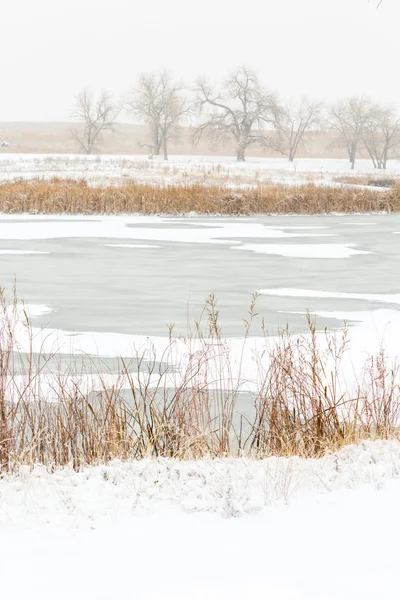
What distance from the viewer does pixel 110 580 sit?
391 cm

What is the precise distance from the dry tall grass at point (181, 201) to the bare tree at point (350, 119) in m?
60.9

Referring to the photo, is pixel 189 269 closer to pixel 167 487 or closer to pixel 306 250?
pixel 306 250

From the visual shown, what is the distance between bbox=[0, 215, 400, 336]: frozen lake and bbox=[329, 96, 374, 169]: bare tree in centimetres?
6947

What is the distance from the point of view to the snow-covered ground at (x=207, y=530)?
3879mm

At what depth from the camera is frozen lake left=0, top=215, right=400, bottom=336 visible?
464 inches

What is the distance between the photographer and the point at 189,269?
1694cm

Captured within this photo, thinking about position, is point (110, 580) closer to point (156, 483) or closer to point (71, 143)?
point (156, 483)

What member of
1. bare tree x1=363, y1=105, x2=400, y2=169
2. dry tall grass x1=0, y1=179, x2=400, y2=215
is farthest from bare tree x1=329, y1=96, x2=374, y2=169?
dry tall grass x1=0, y1=179, x2=400, y2=215

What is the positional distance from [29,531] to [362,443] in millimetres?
2141

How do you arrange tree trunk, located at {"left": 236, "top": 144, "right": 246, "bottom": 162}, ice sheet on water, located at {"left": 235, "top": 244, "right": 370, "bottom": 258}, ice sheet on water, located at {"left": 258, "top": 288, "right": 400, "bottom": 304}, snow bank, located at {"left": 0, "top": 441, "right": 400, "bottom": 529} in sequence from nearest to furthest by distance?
snow bank, located at {"left": 0, "top": 441, "right": 400, "bottom": 529}
ice sheet on water, located at {"left": 258, "top": 288, "right": 400, "bottom": 304}
ice sheet on water, located at {"left": 235, "top": 244, "right": 370, "bottom": 258}
tree trunk, located at {"left": 236, "top": 144, "right": 246, "bottom": 162}

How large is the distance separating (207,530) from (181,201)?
2622 cm

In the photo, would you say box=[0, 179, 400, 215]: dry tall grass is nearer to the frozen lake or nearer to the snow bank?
the frozen lake

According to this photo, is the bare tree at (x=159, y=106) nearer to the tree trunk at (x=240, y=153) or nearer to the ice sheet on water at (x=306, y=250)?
the tree trunk at (x=240, y=153)

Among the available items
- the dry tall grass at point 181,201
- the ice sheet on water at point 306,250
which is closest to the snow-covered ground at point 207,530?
the ice sheet on water at point 306,250
